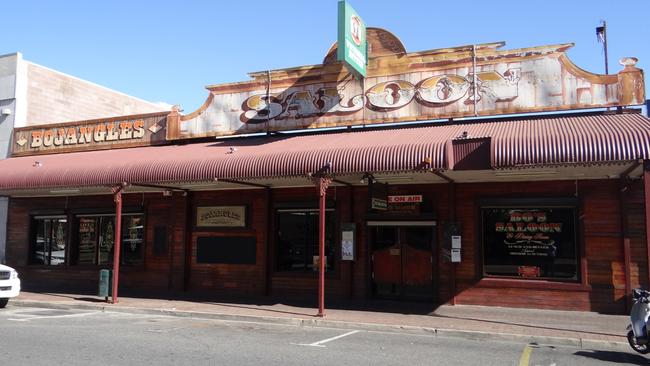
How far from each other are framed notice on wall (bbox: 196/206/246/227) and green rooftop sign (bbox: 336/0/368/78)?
5.53 meters

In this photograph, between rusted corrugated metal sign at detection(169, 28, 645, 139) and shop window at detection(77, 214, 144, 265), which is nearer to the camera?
rusted corrugated metal sign at detection(169, 28, 645, 139)

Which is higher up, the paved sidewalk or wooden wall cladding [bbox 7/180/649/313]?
wooden wall cladding [bbox 7/180/649/313]

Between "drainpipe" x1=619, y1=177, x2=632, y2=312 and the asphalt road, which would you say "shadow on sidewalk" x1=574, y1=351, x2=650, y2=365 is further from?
"drainpipe" x1=619, y1=177, x2=632, y2=312

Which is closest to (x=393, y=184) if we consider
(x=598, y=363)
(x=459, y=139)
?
(x=459, y=139)

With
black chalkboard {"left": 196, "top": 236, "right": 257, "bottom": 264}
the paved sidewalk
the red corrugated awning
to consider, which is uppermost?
the red corrugated awning

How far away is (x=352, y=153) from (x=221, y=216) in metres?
6.41

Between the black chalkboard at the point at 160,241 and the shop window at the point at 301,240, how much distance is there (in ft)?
13.1

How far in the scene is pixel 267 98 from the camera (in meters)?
17.0

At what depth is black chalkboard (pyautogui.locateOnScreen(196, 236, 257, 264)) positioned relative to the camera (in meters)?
16.9

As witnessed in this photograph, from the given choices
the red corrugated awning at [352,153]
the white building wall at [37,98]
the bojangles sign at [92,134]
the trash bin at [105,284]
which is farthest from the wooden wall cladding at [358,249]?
the white building wall at [37,98]

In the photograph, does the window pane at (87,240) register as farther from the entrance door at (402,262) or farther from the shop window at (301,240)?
the entrance door at (402,262)

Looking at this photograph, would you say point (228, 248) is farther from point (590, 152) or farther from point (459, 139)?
point (590, 152)

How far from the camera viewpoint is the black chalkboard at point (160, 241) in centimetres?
1816

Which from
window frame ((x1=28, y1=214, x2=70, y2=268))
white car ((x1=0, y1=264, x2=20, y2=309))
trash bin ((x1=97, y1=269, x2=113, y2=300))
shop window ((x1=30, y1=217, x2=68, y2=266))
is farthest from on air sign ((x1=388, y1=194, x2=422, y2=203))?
shop window ((x1=30, y1=217, x2=68, y2=266))
